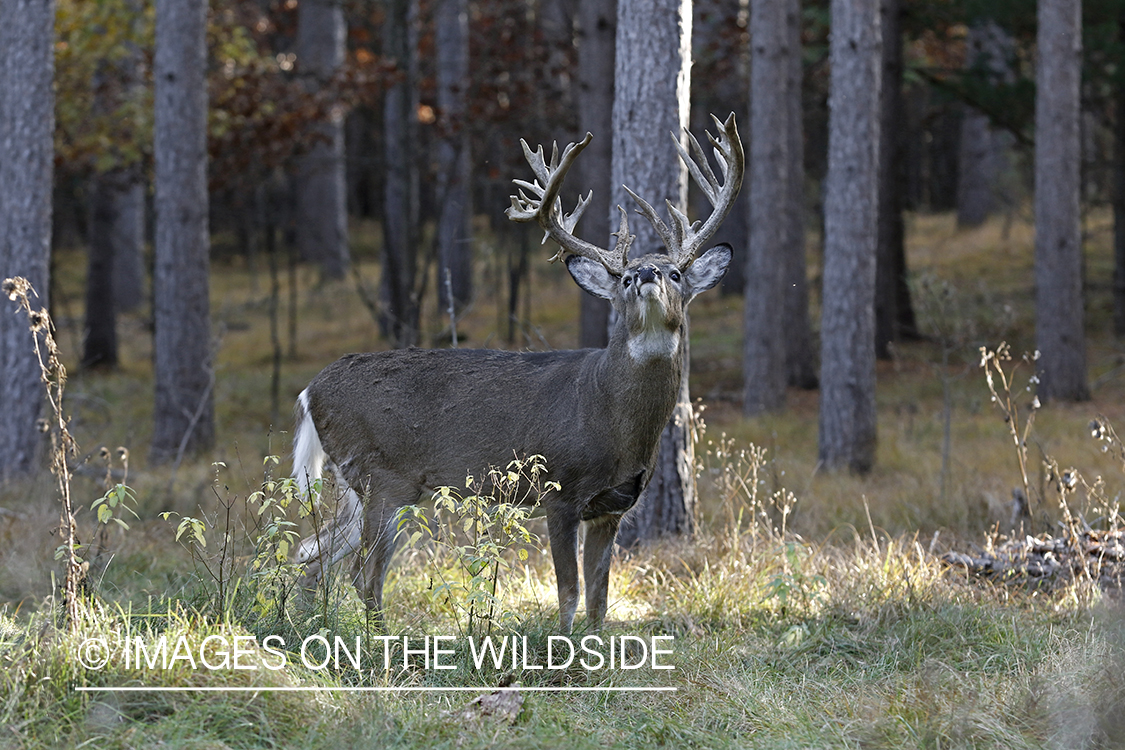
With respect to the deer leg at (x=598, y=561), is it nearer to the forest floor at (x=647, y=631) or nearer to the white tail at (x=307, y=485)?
the forest floor at (x=647, y=631)

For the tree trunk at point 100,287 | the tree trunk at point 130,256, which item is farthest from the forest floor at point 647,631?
the tree trunk at point 130,256

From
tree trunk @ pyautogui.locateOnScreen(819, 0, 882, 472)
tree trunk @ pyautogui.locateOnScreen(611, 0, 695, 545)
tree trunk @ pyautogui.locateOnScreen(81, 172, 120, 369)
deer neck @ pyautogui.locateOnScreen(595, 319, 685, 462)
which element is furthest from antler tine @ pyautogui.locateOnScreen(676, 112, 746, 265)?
tree trunk @ pyautogui.locateOnScreen(81, 172, 120, 369)

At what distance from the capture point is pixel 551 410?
18.9 ft

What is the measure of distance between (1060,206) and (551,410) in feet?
31.6

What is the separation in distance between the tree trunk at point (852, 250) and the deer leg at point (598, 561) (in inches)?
181

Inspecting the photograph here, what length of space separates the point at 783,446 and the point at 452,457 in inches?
233

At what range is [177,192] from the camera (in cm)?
1179

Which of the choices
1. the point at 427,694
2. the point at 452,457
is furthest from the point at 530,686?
the point at 452,457

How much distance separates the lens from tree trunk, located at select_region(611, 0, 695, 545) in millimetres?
7168

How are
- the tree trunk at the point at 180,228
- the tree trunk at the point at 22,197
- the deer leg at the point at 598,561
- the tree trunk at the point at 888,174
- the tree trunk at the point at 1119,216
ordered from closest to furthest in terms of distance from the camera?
1. the deer leg at the point at 598,561
2. the tree trunk at the point at 22,197
3. the tree trunk at the point at 180,228
4. the tree trunk at the point at 888,174
5. the tree trunk at the point at 1119,216

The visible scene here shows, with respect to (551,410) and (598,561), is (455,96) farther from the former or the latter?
(598,561)

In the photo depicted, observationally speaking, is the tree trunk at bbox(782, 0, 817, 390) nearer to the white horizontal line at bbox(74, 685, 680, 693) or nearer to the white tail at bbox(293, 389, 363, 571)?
the white tail at bbox(293, 389, 363, 571)

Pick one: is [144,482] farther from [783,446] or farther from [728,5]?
[728,5]

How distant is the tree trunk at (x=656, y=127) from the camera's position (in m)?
7.17
